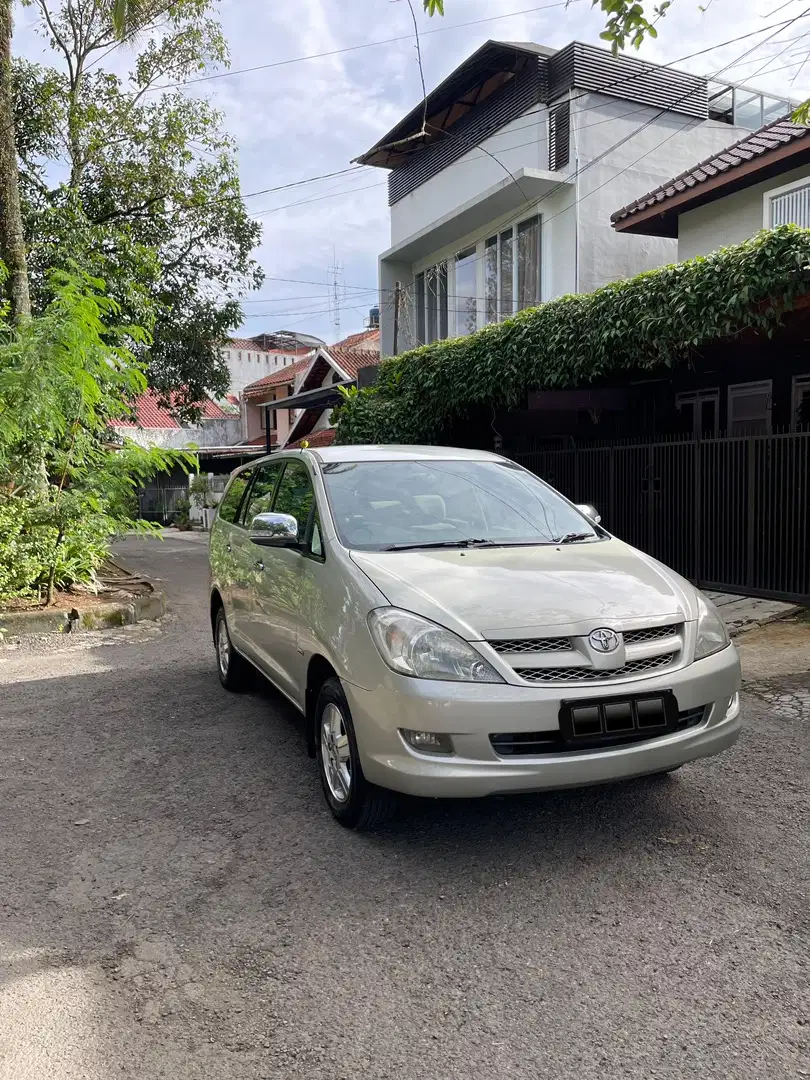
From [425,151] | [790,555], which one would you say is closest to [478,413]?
[790,555]

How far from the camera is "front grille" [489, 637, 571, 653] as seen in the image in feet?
10.7

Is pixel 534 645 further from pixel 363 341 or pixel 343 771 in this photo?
pixel 363 341

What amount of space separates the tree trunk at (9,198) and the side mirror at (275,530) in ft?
26.8

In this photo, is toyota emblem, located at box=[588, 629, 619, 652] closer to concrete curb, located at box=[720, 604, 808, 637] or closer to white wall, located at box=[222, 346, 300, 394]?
concrete curb, located at box=[720, 604, 808, 637]

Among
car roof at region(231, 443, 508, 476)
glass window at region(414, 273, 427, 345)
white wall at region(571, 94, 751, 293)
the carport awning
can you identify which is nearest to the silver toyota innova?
car roof at region(231, 443, 508, 476)

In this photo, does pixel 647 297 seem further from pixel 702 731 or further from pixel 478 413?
pixel 702 731

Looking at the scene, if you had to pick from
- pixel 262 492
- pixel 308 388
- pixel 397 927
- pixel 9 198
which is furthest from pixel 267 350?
pixel 397 927

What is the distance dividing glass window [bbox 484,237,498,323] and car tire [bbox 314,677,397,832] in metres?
13.8

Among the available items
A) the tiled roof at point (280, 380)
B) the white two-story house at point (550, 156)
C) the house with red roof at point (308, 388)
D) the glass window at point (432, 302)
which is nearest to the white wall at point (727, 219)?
the white two-story house at point (550, 156)

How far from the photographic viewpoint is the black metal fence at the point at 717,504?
28.8 ft

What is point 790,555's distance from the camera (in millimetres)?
8828

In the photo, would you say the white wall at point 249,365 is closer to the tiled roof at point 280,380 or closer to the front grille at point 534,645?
the tiled roof at point 280,380

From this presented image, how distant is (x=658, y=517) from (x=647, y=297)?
9.11 feet

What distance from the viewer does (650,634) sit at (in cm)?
345
